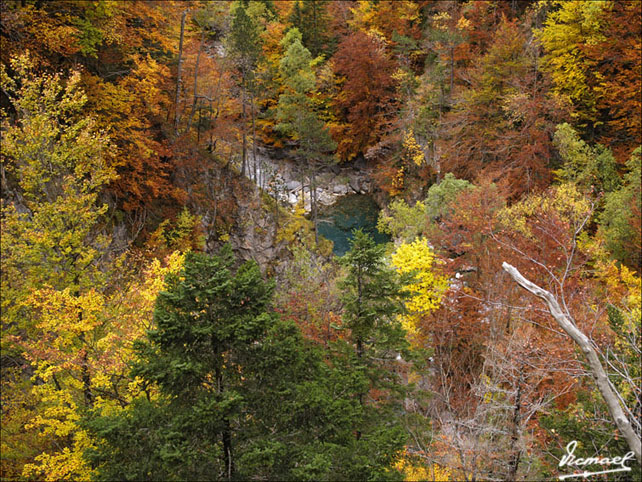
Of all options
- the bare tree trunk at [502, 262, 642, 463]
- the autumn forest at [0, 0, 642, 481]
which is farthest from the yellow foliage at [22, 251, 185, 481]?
the bare tree trunk at [502, 262, 642, 463]

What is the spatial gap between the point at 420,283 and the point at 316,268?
584 centimetres

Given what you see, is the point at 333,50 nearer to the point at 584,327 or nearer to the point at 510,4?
the point at 510,4

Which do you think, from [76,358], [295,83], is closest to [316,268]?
[76,358]

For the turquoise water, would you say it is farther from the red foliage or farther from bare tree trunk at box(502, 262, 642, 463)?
bare tree trunk at box(502, 262, 642, 463)

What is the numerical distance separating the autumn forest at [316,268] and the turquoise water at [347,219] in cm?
50


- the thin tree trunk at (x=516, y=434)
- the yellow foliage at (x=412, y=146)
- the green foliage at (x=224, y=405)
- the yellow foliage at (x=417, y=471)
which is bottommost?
the yellow foliage at (x=417, y=471)

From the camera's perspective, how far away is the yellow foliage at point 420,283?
15.4 metres

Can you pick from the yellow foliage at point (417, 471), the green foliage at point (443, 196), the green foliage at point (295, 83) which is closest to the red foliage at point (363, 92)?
the green foliage at point (295, 83)

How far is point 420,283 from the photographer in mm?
15680

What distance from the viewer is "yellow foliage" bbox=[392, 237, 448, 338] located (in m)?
15.4

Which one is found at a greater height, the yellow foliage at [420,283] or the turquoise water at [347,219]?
the turquoise water at [347,219]

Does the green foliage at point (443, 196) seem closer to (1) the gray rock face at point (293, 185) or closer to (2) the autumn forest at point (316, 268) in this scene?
(2) the autumn forest at point (316, 268)

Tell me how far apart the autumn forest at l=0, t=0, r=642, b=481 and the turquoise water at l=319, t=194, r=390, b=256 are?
1.65ft

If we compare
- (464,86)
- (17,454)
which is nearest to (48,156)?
(17,454)
